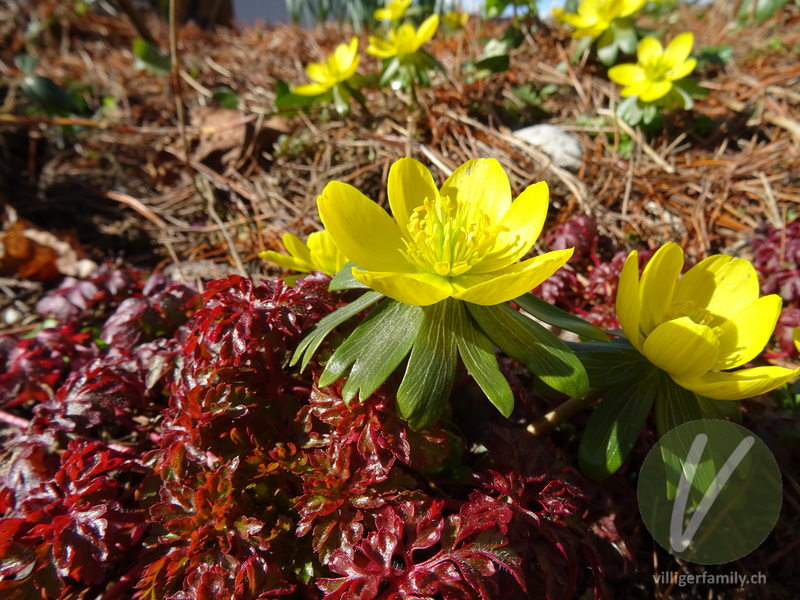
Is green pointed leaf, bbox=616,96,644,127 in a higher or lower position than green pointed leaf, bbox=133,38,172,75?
lower

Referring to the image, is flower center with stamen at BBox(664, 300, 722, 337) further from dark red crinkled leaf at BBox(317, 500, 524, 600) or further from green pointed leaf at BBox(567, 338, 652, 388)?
dark red crinkled leaf at BBox(317, 500, 524, 600)

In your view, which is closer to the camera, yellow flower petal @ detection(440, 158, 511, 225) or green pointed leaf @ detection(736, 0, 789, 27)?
yellow flower petal @ detection(440, 158, 511, 225)

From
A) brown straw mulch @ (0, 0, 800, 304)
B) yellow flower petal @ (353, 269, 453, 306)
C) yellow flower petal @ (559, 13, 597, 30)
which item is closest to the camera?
yellow flower petal @ (353, 269, 453, 306)

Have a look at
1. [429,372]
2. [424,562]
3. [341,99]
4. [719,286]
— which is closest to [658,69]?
[341,99]

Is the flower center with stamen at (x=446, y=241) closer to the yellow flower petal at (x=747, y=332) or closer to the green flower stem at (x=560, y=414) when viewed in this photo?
the green flower stem at (x=560, y=414)

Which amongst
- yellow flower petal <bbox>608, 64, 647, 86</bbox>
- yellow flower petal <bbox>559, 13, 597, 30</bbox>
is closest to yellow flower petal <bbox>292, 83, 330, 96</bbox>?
yellow flower petal <bbox>559, 13, 597, 30</bbox>

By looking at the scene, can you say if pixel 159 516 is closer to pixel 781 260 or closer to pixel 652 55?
pixel 781 260

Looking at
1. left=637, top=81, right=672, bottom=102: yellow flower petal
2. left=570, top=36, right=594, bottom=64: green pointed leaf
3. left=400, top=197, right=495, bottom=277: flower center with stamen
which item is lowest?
left=400, top=197, right=495, bottom=277: flower center with stamen

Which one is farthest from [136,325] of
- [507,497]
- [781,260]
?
[781,260]
